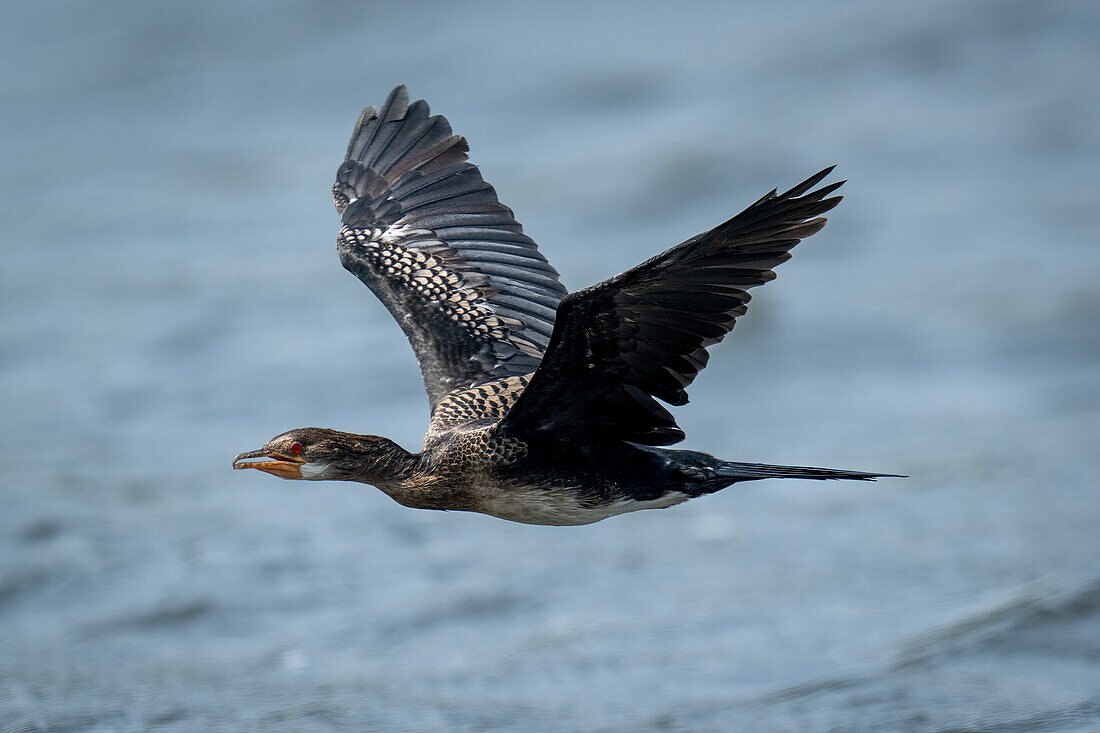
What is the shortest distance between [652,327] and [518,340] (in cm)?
267

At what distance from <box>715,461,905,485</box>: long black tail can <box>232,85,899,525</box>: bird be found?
0.02m

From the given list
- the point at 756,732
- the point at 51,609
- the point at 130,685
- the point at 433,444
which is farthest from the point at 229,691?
the point at 433,444

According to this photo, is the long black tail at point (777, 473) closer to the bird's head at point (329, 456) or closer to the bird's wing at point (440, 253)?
the bird's head at point (329, 456)

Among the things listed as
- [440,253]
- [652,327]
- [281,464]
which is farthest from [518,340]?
[652,327]

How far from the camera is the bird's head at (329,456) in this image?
1035 cm

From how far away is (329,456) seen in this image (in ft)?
34.3

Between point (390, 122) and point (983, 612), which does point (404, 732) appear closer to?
point (983, 612)

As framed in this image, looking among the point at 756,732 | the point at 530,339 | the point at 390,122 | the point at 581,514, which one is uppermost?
the point at 390,122

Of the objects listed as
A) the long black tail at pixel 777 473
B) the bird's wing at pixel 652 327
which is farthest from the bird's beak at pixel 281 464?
the long black tail at pixel 777 473

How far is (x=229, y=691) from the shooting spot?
18.8 meters

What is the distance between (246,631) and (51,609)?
212 centimetres

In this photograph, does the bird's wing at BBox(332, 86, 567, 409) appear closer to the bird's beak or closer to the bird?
the bird

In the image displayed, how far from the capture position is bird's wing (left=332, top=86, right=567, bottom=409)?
11977mm

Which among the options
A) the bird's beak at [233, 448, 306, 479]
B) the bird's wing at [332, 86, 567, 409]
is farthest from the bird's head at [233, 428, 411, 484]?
the bird's wing at [332, 86, 567, 409]
